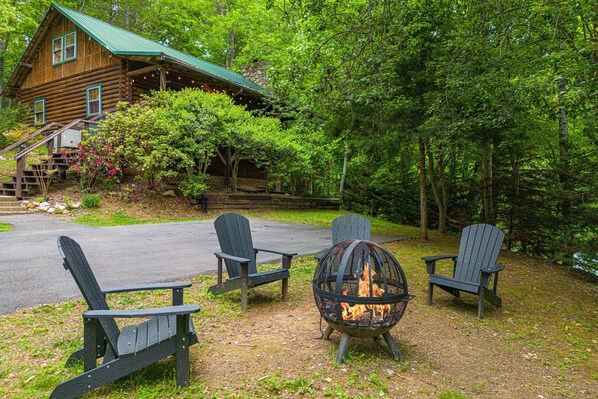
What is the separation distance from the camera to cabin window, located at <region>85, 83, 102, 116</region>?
1446 centimetres

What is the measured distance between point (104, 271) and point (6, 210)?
280 inches

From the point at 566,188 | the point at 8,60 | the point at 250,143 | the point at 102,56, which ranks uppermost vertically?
the point at 8,60

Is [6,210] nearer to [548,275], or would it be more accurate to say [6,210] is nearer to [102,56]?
[102,56]

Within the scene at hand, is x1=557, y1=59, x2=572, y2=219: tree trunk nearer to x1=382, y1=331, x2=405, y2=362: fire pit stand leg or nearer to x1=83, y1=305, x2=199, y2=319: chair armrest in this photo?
x1=382, y1=331, x2=405, y2=362: fire pit stand leg

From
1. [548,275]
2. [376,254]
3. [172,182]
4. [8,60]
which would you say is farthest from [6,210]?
[8,60]

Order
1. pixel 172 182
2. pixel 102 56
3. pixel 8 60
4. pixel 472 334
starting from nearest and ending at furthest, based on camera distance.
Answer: pixel 472 334 → pixel 172 182 → pixel 102 56 → pixel 8 60

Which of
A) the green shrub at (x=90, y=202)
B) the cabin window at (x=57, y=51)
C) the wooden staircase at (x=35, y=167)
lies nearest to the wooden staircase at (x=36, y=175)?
the wooden staircase at (x=35, y=167)

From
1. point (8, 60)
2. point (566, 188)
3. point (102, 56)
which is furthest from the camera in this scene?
point (8, 60)

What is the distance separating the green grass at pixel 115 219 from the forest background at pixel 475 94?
4.82m

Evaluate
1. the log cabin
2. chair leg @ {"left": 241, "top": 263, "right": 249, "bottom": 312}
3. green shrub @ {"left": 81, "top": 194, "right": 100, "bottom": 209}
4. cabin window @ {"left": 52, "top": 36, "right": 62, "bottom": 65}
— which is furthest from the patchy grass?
cabin window @ {"left": 52, "top": 36, "right": 62, "bottom": 65}

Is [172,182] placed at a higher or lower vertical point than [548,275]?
higher

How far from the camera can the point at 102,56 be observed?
1431 cm

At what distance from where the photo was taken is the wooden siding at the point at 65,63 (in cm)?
1443

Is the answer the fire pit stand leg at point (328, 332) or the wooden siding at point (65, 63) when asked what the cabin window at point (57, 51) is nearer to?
the wooden siding at point (65, 63)
